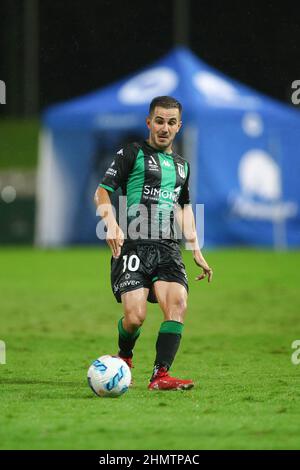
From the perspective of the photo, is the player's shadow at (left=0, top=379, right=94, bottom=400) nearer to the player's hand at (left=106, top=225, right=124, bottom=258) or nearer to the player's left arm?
the player's hand at (left=106, top=225, right=124, bottom=258)

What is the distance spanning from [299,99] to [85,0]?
255 inches

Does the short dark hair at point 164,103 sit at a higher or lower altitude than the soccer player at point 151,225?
higher

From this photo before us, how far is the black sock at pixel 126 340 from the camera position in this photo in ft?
22.9

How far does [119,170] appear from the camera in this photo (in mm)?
6773

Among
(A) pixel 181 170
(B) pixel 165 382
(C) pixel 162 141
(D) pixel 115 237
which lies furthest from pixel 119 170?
(B) pixel 165 382


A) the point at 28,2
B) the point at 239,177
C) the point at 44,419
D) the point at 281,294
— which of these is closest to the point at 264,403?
the point at 44,419

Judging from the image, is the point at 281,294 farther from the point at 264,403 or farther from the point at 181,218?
the point at 264,403

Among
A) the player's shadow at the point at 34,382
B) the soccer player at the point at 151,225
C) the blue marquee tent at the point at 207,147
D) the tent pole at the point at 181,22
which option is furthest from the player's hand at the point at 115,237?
the tent pole at the point at 181,22

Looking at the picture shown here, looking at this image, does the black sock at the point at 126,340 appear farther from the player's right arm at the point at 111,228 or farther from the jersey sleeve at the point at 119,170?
the jersey sleeve at the point at 119,170

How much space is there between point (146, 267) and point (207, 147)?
572 inches

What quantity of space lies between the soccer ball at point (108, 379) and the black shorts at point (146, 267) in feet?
2.09

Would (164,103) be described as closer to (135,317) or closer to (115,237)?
(115,237)

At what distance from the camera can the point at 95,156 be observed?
22906 mm

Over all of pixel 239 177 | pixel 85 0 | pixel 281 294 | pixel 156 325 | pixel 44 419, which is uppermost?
pixel 85 0
